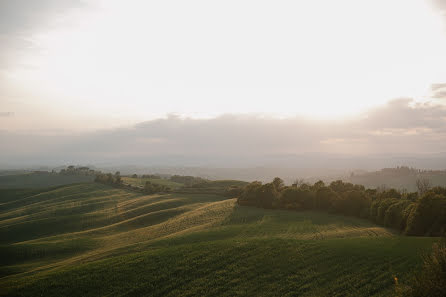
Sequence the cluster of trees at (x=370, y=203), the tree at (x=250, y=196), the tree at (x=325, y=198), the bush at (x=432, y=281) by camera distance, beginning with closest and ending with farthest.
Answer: the bush at (x=432, y=281) → the cluster of trees at (x=370, y=203) → the tree at (x=325, y=198) → the tree at (x=250, y=196)

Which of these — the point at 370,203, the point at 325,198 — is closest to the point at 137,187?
the point at 325,198

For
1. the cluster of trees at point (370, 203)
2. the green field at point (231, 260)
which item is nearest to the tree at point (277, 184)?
the cluster of trees at point (370, 203)

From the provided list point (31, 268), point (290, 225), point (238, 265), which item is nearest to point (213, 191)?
point (290, 225)

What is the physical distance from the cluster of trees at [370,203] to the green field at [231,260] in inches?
158

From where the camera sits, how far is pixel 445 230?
42.4 metres

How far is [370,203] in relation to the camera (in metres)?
63.9

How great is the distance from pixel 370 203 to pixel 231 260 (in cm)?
4426

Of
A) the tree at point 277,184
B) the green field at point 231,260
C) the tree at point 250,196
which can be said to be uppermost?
the tree at point 277,184

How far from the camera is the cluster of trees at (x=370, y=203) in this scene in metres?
45.8

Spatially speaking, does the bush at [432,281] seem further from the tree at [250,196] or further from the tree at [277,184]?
the tree at [277,184]

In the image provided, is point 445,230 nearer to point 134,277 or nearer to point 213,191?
point 134,277

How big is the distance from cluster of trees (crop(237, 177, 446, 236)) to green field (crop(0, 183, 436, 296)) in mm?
4009

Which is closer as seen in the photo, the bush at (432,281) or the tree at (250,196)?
the bush at (432,281)

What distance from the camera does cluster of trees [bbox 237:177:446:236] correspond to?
150 ft
